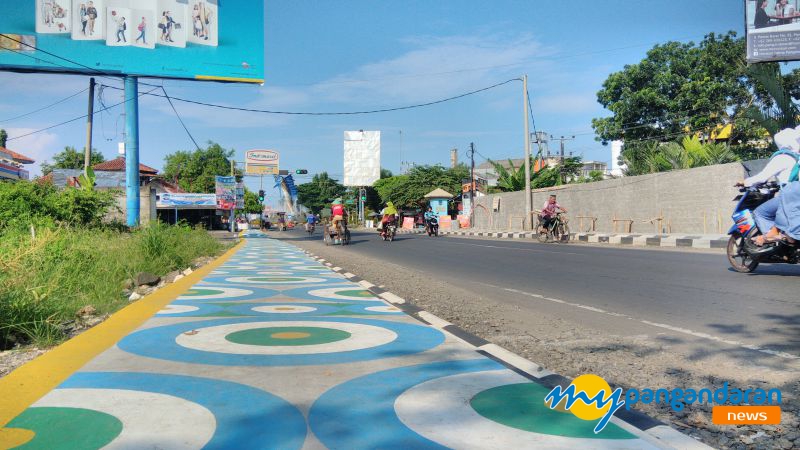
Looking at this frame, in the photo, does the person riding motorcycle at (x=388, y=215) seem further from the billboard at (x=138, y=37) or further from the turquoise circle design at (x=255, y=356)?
the turquoise circle design at (x=255, y=356)

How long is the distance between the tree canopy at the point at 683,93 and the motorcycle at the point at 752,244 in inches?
832

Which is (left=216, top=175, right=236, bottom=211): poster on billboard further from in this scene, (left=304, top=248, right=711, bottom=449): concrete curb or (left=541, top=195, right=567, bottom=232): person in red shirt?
(left=304, top=248, right=711, bottom=449): concrete curb

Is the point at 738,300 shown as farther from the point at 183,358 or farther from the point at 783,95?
the point at 783,95

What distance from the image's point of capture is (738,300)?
5.86 m

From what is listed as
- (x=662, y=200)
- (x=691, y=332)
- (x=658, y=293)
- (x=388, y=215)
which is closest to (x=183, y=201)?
(x=388, y=215)

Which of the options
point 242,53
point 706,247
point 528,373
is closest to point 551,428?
point 528,373

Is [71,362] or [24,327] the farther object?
[24,327]

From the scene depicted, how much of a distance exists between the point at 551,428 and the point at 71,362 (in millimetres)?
2723

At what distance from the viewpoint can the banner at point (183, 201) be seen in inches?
1662

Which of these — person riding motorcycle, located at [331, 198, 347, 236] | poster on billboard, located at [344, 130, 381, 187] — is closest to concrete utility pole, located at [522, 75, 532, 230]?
person riding motorcycle, located at [331, 198, 347, 236]

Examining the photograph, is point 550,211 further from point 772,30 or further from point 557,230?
point 772,30

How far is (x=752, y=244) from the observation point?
777cm

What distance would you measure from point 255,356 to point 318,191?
87.7 m

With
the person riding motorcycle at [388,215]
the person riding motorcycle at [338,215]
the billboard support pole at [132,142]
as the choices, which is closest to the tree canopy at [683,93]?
the person riding motorcycle at [388,215]
